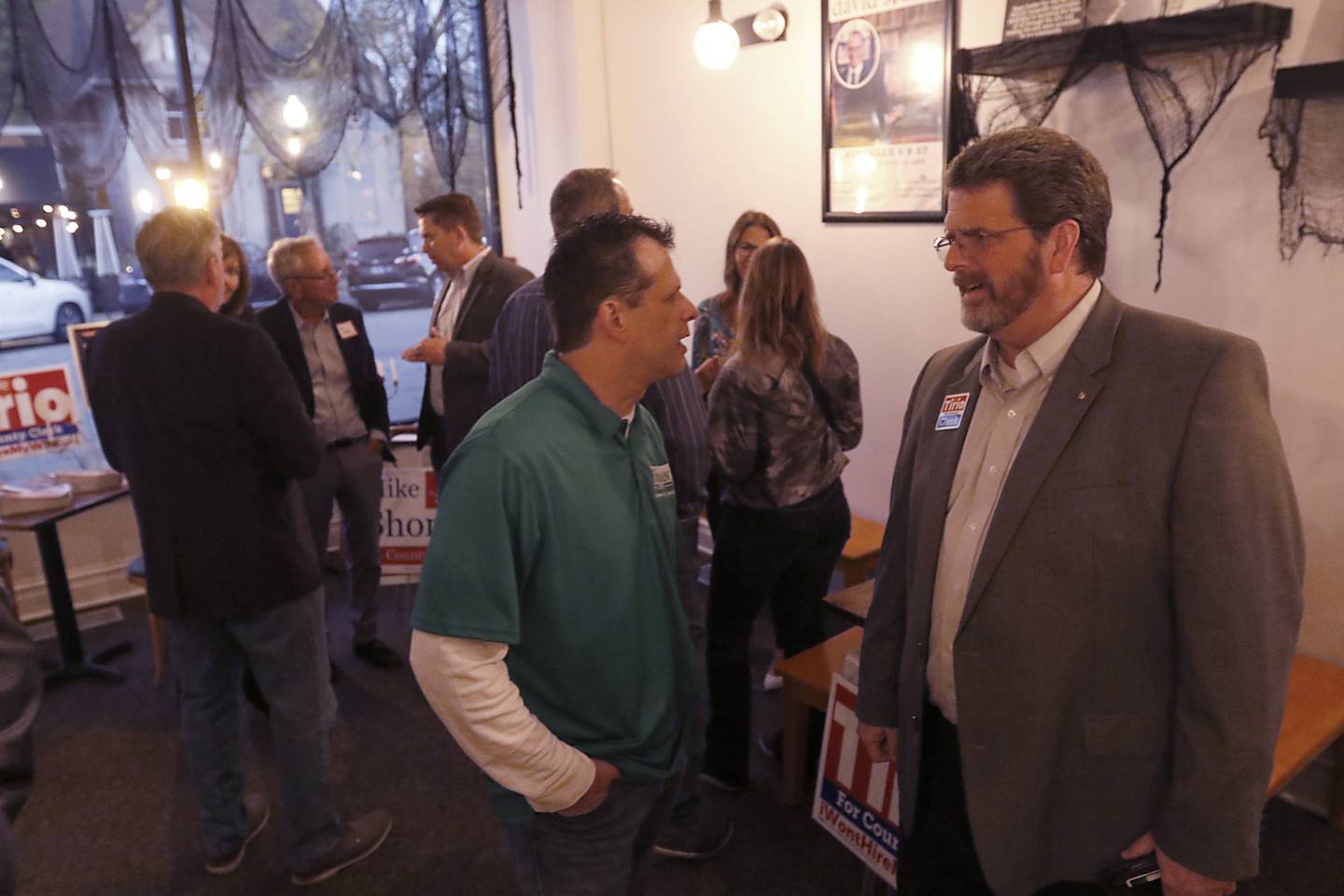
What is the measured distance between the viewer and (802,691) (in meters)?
2.57

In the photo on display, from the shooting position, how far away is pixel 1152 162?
2709 mm

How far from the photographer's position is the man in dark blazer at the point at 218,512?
2.09m

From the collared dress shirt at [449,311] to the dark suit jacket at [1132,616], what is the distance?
2.62 meters

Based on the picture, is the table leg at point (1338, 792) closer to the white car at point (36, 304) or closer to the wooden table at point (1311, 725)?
the wooden table at point (1311, 725)

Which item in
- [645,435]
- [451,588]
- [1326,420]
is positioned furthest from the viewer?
[1326,420]

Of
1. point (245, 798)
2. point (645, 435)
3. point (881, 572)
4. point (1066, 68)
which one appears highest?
point (1066, 68)

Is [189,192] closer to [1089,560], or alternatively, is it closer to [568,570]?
[568,570]

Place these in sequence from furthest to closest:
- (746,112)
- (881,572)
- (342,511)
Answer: (746,112) < (342,511) < (881,572)

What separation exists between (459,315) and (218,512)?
1.46m

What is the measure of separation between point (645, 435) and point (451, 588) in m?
0.42

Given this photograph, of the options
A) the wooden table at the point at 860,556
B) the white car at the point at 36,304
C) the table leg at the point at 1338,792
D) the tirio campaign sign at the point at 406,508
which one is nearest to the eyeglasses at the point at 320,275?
the tirio campaign sign at the point at 406,508

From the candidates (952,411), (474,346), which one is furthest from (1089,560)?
(474,346)

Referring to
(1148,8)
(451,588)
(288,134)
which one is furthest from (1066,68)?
(288,134)

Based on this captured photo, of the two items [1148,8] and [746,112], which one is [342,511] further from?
[1148,8]
